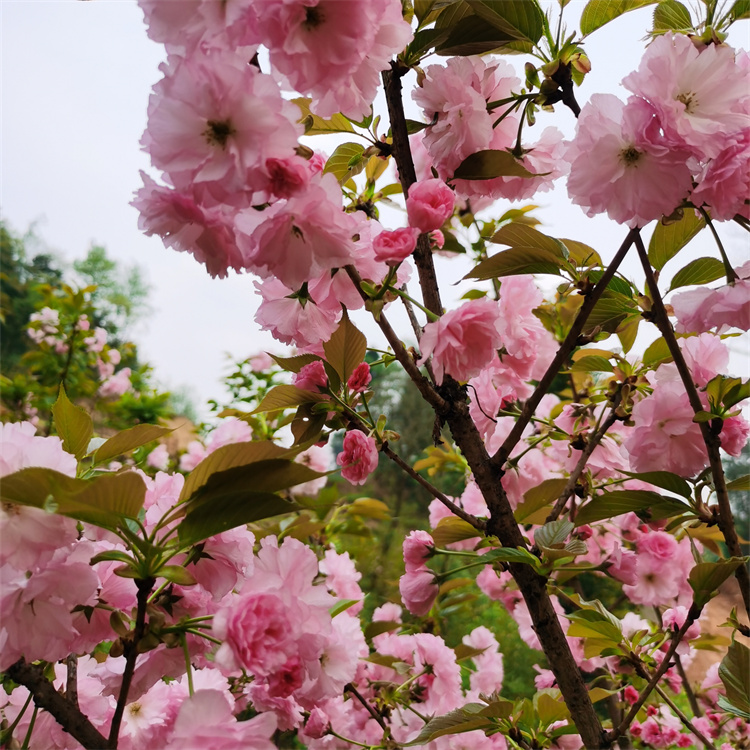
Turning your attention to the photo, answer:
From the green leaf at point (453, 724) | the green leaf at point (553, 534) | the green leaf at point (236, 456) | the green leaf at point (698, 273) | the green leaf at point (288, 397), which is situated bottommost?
the green leaf at point (453, 724)

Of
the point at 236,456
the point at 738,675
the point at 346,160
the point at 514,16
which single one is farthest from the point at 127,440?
the point at 738,675

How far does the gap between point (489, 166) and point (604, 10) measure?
17cm

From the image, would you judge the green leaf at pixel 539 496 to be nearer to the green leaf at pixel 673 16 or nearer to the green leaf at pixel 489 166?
the green leaf at pixel 489 166

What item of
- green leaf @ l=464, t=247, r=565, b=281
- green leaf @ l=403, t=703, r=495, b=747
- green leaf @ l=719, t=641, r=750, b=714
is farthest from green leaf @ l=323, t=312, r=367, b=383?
green leaf @ l=719, t=641, r=750, b=714

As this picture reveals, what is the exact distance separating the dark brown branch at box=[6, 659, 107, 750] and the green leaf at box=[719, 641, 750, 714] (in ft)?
1.76

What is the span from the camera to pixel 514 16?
1.62 feet

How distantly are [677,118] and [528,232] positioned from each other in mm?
141

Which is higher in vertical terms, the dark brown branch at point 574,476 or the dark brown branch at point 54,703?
the dark brown branch at point 574,476

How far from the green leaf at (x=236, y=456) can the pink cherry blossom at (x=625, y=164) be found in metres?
0.31

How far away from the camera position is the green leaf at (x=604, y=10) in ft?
1.70

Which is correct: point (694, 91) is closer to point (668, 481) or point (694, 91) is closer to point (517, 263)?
point (517, 263)

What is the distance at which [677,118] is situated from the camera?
415mm

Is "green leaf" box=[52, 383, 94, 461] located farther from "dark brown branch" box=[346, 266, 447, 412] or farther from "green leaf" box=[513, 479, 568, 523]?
"green leaf" box=[513, 479, 568, 523]

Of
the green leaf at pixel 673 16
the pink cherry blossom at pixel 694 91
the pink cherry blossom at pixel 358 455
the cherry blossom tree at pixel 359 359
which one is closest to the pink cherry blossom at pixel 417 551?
the cherry blossom tree at pixel 359 359
